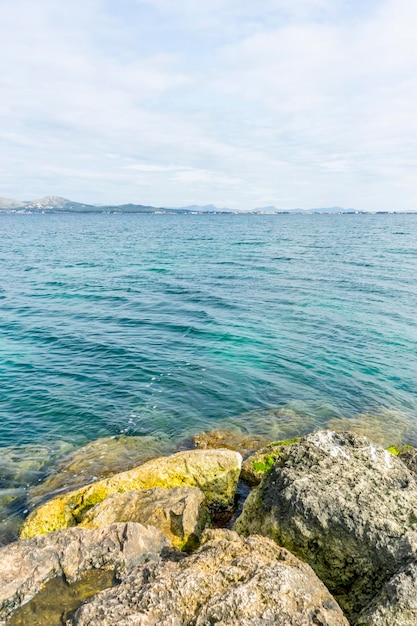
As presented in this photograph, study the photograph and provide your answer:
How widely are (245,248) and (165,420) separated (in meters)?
66.4

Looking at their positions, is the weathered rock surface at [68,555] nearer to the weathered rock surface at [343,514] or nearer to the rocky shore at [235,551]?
the rocky shore at [235,551]

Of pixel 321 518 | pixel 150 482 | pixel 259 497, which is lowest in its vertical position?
pixel 150 482

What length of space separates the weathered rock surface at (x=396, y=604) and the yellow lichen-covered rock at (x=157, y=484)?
617cm

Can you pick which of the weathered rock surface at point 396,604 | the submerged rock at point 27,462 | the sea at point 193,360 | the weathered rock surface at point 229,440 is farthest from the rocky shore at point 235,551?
the sea at point 193,360

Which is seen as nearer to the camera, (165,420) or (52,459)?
(52,459)

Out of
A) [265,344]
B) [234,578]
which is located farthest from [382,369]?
[234,578]

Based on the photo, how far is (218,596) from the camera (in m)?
6.21

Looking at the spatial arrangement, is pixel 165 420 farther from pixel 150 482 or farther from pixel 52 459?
pixel 150 482

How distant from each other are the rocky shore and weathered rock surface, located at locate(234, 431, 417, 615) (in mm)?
23

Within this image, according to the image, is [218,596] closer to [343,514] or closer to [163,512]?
[343,514]

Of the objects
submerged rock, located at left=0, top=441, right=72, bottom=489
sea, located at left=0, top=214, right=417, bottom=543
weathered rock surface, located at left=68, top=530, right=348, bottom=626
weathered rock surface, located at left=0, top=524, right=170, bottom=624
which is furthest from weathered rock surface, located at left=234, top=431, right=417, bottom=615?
submerged rock, located at left=0, top=441, right=72, bottom=489

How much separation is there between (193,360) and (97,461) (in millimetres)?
10566

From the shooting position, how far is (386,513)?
8453mm

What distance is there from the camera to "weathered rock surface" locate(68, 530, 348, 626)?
232 inches
